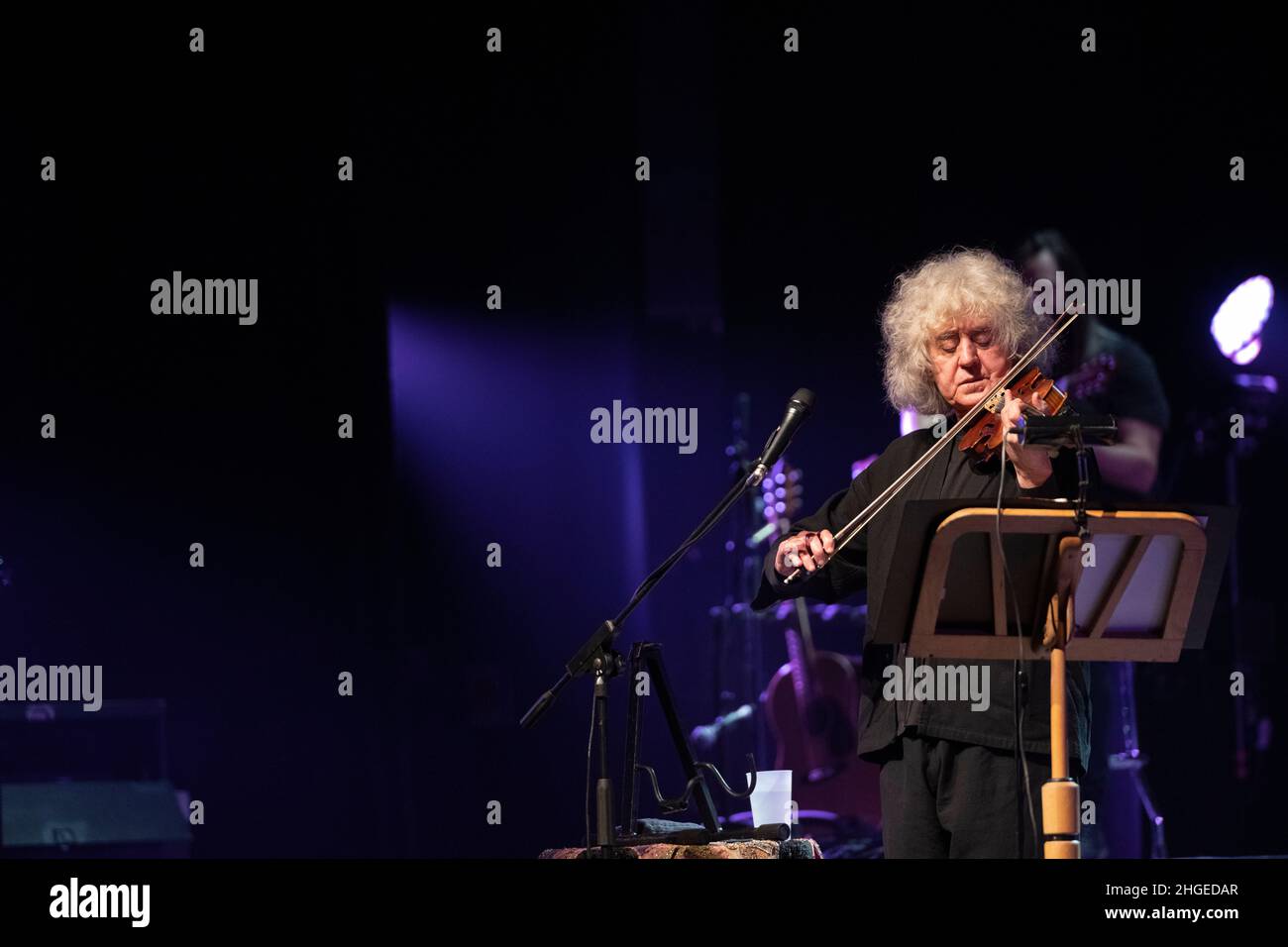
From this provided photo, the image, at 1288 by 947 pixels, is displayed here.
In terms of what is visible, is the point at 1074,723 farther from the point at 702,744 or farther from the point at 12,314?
the point at 12,314

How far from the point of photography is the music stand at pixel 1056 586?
228 centimetres

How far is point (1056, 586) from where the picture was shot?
2340 millimetres

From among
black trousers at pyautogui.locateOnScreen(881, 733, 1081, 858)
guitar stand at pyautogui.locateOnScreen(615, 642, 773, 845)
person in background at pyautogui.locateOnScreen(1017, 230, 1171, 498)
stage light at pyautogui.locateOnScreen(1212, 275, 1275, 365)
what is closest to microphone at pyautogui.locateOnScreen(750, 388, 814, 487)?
guitar stand at pyautogui.locateOnScreen(615, 642, 773, 845)

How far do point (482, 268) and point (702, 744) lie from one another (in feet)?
6.39

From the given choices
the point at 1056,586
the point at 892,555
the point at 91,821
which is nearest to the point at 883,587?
the point at 892,555

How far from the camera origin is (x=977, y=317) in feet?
9.89

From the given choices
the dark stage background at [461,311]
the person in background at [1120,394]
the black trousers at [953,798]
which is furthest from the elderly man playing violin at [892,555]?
the dark stage background at [461,311]

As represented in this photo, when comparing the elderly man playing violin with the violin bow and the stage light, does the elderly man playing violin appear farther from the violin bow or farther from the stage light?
the stage light

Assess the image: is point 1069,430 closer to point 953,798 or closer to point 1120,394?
point 953,798

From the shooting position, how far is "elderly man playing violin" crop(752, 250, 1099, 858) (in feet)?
8.79

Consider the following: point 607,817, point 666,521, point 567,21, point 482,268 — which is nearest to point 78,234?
point 482,268

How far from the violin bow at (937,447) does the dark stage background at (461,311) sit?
9.22 feet

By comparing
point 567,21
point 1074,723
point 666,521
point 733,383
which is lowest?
point 1074,723

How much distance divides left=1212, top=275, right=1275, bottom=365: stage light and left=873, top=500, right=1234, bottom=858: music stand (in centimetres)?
369
